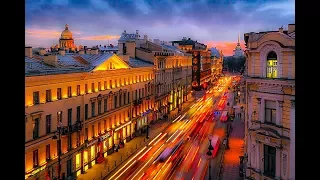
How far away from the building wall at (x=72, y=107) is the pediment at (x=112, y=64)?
41cm

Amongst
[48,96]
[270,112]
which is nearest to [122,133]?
[48,96]

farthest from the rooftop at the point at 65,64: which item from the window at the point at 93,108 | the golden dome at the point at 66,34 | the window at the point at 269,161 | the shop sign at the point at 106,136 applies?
the golden dome at the point at 66,34

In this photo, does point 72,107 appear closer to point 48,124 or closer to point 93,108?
point 48,124

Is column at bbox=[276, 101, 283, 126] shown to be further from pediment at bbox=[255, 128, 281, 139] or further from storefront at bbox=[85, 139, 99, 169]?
storefront at bbox=[85, 139, 99, 169]

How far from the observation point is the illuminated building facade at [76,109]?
22.0 m

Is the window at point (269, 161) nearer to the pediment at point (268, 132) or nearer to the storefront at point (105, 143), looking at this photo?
the pediment at point (268, 132)

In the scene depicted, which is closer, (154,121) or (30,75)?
(30,75)
